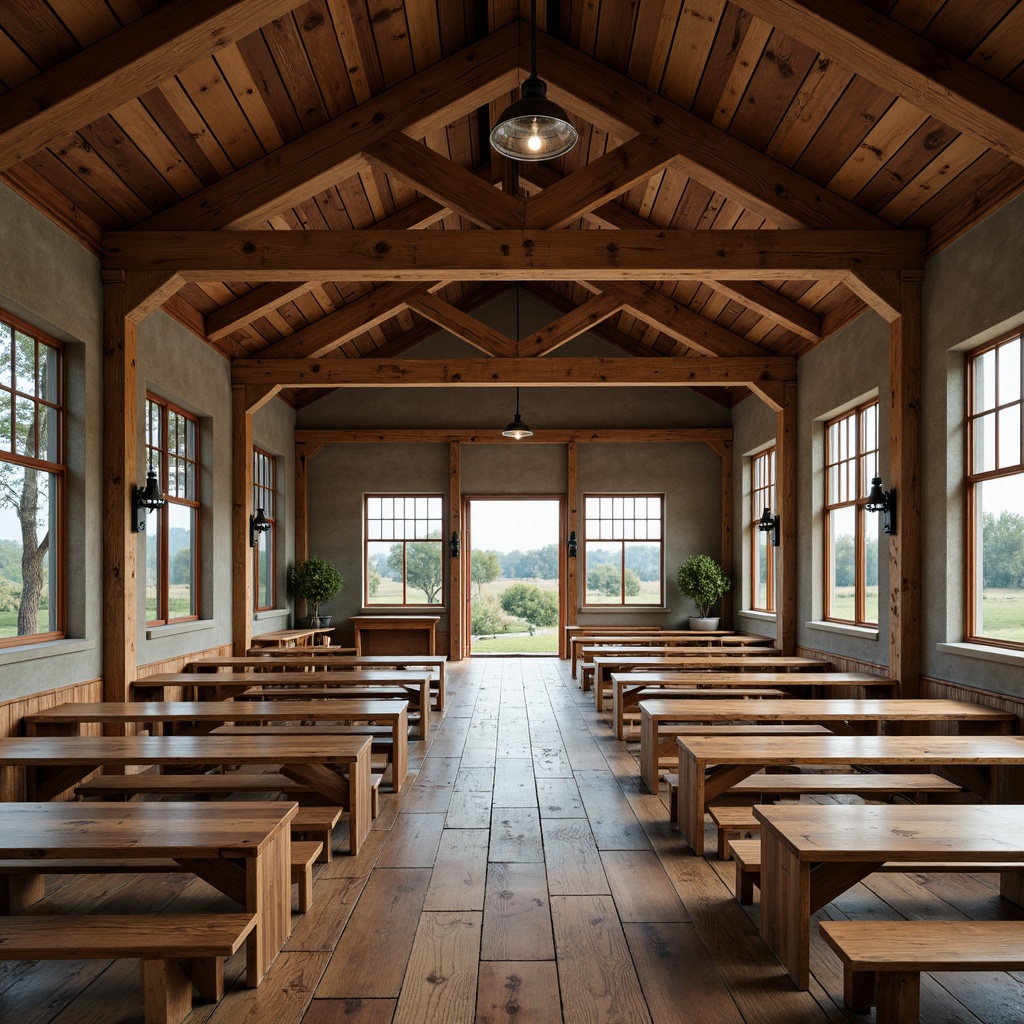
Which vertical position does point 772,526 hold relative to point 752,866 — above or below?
above

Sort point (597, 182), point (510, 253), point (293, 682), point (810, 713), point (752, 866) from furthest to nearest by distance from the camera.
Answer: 1. point (293, 682)
2. point (597, 182)
3. point (510, 253)
4. point (810, 713)
5. point (752, 866)

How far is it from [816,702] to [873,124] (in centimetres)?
336

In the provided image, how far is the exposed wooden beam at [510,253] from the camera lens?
5.65 meters

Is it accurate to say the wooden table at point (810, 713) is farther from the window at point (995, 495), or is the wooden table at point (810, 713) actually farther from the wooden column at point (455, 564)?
the wooden column at point (455, 564)

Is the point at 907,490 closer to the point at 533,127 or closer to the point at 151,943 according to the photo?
the point at 533,127

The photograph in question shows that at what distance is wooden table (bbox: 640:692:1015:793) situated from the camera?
15.2 feet

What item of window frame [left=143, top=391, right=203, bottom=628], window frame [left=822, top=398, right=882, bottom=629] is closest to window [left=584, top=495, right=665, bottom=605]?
window frame [left=822, top=398, right=882, bottom=629]

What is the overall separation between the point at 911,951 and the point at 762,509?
8701 mm

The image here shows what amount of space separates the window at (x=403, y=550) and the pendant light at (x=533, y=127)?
8075 mm

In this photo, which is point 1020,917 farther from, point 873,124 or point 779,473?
point 779,473

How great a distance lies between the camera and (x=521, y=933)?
307 centimetres

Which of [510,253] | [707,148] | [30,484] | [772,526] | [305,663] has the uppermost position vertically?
[707,148]

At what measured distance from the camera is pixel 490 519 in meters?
16.3

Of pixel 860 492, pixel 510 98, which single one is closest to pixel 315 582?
pixel 510 98
